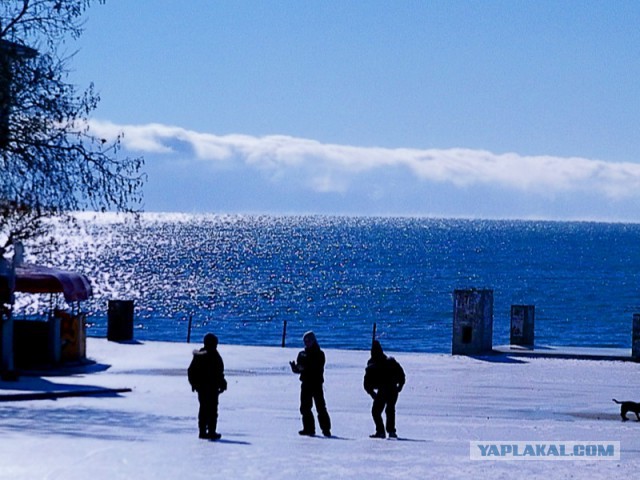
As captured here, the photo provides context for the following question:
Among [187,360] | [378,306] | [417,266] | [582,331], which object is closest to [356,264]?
[417,266]

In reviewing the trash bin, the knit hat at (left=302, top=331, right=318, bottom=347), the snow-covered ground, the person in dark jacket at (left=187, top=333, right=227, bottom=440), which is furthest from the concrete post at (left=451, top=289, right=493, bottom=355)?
the person in dark jacket at (left=187, top=333, right=227, bottom=440)

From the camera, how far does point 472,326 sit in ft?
127

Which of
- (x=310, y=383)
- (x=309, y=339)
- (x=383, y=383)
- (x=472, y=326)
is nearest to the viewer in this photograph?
(x=309, y=339)

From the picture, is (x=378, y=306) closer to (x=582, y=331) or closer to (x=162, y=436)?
(x=582, y=331)

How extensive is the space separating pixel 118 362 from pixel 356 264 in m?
147

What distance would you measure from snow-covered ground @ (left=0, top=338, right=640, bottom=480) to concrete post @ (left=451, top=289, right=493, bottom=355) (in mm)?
810

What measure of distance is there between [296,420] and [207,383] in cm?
370

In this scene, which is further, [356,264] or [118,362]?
[356,264]

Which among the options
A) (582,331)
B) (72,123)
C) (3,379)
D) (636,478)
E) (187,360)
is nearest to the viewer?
(636,478)

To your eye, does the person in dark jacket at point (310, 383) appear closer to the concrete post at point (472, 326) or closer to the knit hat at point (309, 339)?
the knit hat at point (309, 339)

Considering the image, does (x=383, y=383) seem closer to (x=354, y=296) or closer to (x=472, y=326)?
(x=472, y=326)

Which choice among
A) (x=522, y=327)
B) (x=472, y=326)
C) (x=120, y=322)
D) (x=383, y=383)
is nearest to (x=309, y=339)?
(x=383, y=383)

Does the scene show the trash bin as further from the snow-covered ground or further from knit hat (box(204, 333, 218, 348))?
knit hat (box(204, 333, 218, 348))

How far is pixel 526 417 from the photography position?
79.7ft
